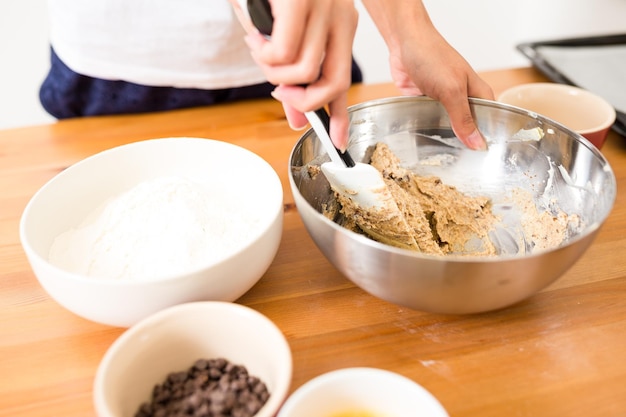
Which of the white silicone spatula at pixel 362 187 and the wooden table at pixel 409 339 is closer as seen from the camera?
the wooden table at pixel 409 339

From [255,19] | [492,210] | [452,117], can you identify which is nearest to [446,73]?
[452,117]

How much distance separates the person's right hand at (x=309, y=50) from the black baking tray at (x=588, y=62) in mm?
767

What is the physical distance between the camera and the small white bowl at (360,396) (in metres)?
0.54

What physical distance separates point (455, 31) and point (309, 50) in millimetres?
2172

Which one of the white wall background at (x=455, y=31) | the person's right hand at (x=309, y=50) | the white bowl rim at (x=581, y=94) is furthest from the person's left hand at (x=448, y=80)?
the white wall background at (x=455, y=31)

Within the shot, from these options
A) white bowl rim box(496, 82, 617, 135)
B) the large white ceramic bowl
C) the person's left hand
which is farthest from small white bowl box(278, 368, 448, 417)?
white bowl rim box(496, 82, 617, 135)

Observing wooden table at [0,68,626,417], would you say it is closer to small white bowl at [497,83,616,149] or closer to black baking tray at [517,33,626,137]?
small white bowl at [497,83,616,149]

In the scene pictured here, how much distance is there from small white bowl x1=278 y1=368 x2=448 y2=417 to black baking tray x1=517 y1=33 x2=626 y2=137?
0.89m

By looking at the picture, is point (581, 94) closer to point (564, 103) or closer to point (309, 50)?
point (564, 103)

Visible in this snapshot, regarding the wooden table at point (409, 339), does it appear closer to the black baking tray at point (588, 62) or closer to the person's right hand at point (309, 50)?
the person's right hand at point (309, 50)

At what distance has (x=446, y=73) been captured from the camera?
890mm

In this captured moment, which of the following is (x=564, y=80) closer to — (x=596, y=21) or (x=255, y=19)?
(x=255, y=19)

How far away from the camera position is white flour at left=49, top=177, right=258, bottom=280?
0.70 meters

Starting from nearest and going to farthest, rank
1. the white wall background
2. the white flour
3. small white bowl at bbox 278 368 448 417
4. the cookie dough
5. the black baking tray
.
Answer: small white bowl at bbox 278 368 448 417, the white flour, the cookie dough, the black baking tray, the white wall background
